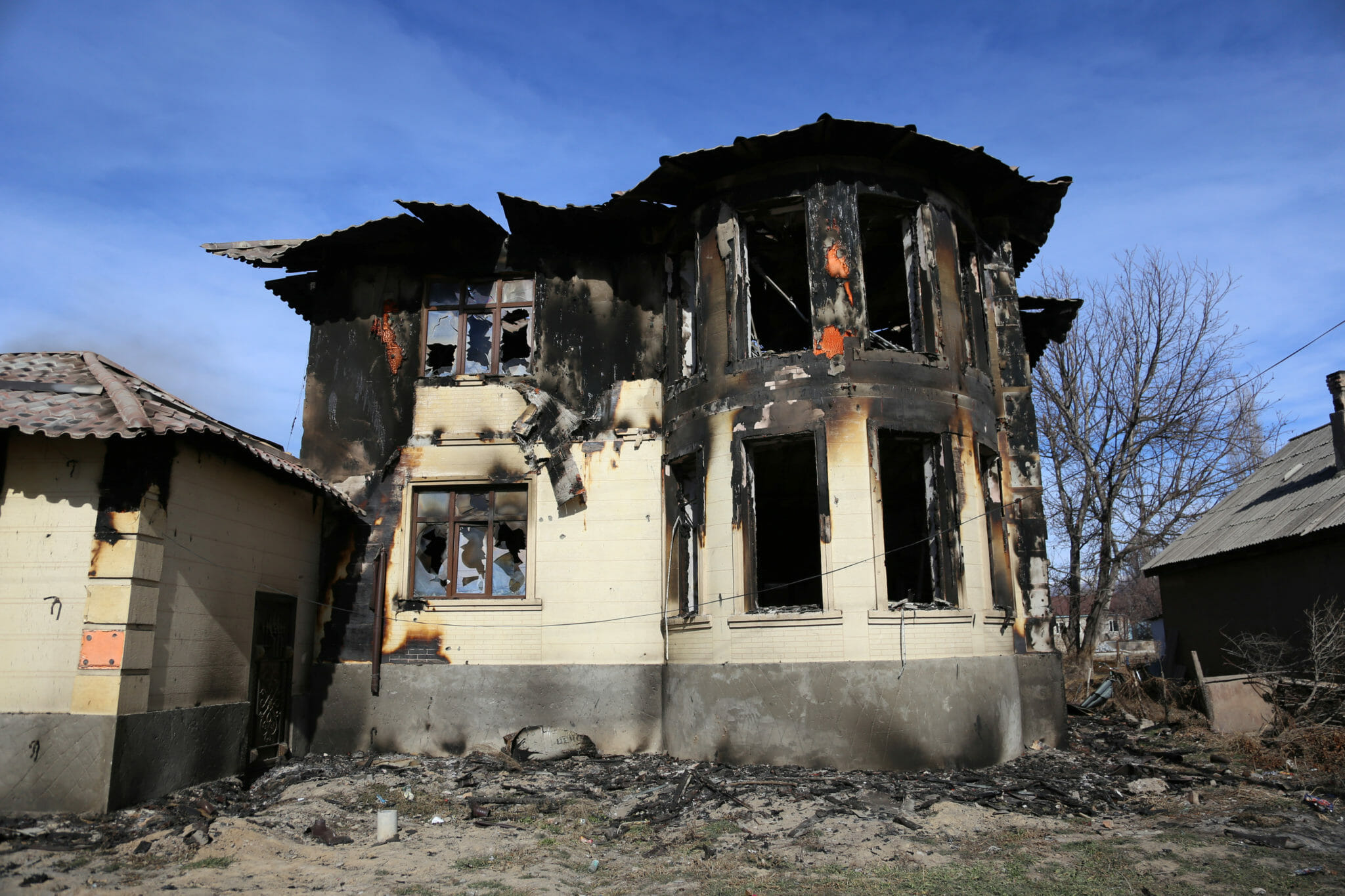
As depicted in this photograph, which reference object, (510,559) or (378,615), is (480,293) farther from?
(378,615)

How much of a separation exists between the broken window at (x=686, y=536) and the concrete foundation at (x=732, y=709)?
96 centimetres

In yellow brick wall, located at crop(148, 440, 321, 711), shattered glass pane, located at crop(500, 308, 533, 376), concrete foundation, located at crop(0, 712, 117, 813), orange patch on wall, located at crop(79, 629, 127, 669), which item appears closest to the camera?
concrete foundation, located at crop(0, 712, 117, 813)

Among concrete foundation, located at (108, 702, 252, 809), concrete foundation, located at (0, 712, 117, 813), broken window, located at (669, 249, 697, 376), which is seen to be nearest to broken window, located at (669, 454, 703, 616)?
broken window, located at (669, 249, 697, 376)

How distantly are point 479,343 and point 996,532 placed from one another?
7683 mm

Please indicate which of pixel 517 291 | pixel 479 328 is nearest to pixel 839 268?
pixel 517 291

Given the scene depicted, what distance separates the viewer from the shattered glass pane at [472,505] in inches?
477

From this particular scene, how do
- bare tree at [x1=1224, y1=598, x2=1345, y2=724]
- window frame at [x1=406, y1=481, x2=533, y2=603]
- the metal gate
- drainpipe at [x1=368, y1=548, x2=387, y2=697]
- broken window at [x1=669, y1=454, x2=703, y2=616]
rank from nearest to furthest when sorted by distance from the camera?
the metal gate
bare tree at [x1=1224, y1=598, x2=1345, y2=724]
broken window at [x1=669, y1=454, x2=703, y2=616]
drainpipe at [x1=368, y1=548, x2=387, y2=697]
window frame at [x1=406, y1=481, x2=533, y2=603]

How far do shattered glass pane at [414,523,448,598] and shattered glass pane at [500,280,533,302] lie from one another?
345cm

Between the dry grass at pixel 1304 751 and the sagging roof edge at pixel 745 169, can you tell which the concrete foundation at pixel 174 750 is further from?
the dry grass at pixel 1304 751

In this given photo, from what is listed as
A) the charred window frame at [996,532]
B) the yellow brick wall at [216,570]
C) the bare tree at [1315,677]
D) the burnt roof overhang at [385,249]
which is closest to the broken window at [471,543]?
the yellow brick wall at [216,570]

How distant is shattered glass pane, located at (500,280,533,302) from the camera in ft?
42.1

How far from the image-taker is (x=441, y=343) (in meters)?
12.8

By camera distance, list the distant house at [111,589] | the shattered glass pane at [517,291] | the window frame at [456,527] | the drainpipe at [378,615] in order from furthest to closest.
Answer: the shattered glass pane at [517,291]
the window frame at [456,527]
the drainpipe at [378,615]
the distant house at [111,589]

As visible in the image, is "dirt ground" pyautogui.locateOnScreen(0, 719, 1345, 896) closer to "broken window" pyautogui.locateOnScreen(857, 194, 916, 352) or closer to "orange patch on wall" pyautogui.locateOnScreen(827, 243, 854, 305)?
"broken window" pyautogui.locateOnScreen(857, 194, 916, 352)
